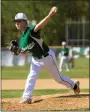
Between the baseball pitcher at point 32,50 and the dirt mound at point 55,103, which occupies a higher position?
the baseball pitcher at point 32,50

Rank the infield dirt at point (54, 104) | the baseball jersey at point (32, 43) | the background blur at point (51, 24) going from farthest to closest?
1. the background blur at point (51, 24)
2. the baseball jersey at point (32, 43)
3. the infield dirt at point (54, 104)

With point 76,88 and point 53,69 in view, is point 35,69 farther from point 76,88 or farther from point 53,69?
point 76,88

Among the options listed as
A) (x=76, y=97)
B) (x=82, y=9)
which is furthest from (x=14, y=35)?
(x=76, y=97)

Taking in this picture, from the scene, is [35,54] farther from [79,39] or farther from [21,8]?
[79,39]

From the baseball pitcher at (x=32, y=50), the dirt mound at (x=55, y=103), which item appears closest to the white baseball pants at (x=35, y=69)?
the baseball pitcher at (x=32, y=50)

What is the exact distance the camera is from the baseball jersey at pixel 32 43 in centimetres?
925

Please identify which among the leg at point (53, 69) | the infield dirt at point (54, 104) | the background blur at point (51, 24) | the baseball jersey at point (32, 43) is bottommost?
the infield dirt at point (54, 104)

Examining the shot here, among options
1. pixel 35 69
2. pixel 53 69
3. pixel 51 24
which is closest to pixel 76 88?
pixel 53 69

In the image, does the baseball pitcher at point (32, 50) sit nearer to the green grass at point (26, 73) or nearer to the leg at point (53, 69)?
the leg at point (53, 69)

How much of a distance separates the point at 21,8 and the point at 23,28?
84.7ft

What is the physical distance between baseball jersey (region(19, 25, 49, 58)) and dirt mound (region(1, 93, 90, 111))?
3.63 feet

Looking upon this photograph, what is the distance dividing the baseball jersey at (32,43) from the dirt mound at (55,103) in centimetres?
111

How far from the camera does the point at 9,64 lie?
28.4 m

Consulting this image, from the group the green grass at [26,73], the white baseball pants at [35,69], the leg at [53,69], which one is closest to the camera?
the white baseball pants at [35,69]
